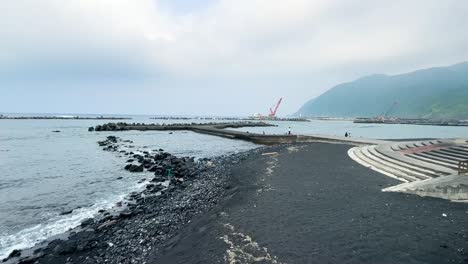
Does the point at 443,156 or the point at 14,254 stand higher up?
the point at 443,156

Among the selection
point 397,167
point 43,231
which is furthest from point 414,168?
point 43,231

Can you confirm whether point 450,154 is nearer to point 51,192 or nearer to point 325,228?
point 325,228

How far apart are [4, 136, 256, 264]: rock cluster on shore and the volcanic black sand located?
1015 mm

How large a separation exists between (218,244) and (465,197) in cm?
1097

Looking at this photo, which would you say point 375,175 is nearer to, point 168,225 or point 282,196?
point 282,196

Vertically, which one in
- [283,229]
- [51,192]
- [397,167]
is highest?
[397,167]

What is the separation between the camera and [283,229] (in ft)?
32.5

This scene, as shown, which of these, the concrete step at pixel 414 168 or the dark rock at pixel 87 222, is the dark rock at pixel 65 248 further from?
the concrete step at pixel 414 168

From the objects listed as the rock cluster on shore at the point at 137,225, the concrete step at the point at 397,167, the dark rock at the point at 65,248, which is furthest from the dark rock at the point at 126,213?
the concrete step at the point at 397,167

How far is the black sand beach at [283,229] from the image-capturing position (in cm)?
820

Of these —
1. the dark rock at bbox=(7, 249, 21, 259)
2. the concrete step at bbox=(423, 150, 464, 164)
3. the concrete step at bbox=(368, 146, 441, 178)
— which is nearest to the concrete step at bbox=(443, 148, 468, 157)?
the concrete step at bbox=(423, 150, 464, 164)

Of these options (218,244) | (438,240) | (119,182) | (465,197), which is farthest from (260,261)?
(119,182)

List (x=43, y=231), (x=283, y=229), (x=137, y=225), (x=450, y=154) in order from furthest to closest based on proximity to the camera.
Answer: (x=450, y=154) < (x=43, y=231) < (x=137, y=225) < (x=283, y=229)

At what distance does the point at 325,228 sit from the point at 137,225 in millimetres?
7342
